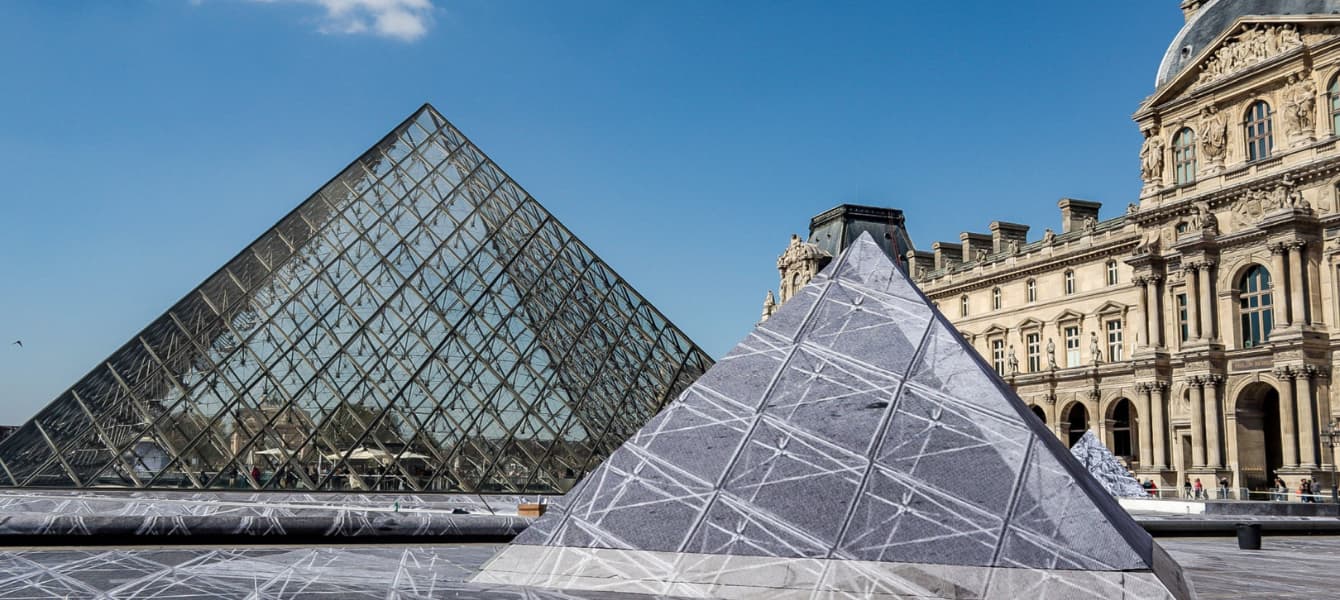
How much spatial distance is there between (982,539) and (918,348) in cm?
213

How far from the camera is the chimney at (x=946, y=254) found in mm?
57469

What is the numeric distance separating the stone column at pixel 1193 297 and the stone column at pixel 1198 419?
63.1 inches

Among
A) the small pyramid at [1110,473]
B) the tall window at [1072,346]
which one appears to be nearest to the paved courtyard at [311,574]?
the small pyramid at [1110,473]

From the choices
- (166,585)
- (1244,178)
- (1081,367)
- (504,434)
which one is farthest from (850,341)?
(1081,367)

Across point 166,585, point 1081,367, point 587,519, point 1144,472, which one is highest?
point 1081,367

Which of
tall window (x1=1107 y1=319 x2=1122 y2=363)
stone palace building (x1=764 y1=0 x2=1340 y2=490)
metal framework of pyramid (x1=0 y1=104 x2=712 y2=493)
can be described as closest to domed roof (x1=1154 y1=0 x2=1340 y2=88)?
stone palace building (x1=764 y1=0 x2=1340 y2=490)

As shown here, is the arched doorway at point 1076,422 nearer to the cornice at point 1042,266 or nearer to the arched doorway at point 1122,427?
the arched doorway at point 1122,427

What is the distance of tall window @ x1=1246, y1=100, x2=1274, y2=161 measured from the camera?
35219 mm

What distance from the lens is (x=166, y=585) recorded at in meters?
8.52

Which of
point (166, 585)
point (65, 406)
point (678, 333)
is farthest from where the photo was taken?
point (678, 333)

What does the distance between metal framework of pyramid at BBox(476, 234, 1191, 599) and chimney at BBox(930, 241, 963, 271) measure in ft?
161

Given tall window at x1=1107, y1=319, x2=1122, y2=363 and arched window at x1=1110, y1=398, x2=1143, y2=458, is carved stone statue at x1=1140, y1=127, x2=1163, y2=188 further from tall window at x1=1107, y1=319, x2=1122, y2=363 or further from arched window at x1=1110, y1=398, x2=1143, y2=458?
arched window at x1=1110, y1=398, x2=1143, y2=458

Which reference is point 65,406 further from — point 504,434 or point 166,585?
point 166,585

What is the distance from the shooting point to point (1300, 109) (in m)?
33.3
